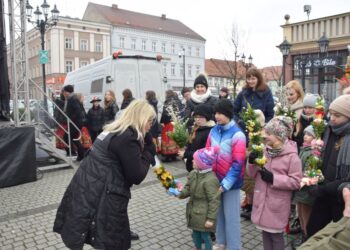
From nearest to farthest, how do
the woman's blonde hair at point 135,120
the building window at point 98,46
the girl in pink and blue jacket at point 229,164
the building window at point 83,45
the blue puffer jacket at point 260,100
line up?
the woman's blonde hair at point 135,120, the girl in pink and blue jacket at point 229,164, the blue puffer jacket at point 260,100, the building window at point 83,45, the building window at point 98,46

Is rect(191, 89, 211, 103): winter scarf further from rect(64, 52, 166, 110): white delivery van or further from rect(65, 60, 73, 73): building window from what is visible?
rect(65, 60, 73, 73): building window

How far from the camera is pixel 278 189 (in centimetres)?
322

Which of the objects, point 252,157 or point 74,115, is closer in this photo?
point 252,157

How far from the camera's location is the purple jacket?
3.13m

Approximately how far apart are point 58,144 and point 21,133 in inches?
117

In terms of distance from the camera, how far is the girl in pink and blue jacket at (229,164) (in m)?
3.45

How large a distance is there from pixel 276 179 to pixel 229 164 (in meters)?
0.56

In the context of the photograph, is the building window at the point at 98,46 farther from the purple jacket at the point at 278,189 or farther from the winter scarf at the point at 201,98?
the purple jacket at the point at 278,189

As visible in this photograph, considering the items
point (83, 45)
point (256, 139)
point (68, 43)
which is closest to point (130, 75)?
point (256, 139)

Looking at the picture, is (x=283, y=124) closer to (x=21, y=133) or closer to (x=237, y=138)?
(x=237, y=138)

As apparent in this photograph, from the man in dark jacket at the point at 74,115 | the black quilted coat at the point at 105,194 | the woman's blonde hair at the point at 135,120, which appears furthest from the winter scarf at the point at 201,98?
the man in dark jacket at the point at 74,115

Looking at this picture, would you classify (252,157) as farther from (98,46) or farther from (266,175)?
(98,46)

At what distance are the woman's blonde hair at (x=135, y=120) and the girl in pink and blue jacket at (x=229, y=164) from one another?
850 mm

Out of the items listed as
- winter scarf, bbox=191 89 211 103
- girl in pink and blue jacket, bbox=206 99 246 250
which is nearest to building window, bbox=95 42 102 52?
winter scarf, bbox=191 89 211 103
